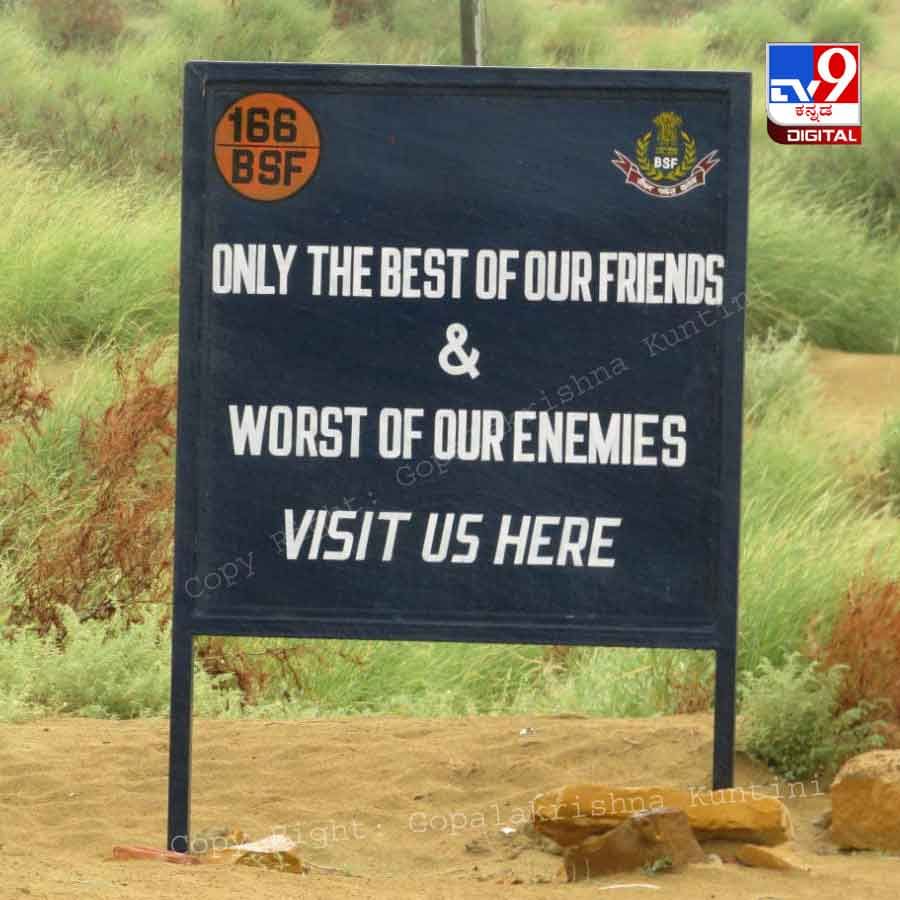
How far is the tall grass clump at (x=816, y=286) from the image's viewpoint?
49.0 feet

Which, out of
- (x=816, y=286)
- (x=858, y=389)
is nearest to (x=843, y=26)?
(x=816, y=286)

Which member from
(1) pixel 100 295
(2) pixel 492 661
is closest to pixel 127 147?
(1) pixel 100 295

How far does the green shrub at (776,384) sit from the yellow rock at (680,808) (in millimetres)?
7416

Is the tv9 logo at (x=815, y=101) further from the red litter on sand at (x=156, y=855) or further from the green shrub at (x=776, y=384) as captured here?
the red litter on sand at (x=156, y=855)

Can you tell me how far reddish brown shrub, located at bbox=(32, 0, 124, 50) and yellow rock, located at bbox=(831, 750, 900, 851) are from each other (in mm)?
23149

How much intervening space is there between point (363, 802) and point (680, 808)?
41.3 inches

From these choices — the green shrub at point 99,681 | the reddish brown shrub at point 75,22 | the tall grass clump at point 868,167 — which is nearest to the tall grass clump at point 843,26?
the tall grass clump at point 868,167

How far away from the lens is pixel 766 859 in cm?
428

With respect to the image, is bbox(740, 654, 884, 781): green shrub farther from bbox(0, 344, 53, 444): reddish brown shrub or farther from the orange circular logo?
bbox(0, 344, 53, 444): reddish brown shrub

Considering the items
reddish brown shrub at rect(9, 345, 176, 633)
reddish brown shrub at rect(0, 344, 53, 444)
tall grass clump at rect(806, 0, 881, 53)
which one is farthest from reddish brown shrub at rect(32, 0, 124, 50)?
reddish brown shrub at rect(9, 345, 176, 633)

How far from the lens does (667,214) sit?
4.45 metres

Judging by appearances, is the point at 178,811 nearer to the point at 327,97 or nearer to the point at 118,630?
the point at 327,97

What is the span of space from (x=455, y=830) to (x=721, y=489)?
1219 mm

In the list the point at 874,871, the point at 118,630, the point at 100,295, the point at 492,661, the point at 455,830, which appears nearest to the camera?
the point at 874,871
